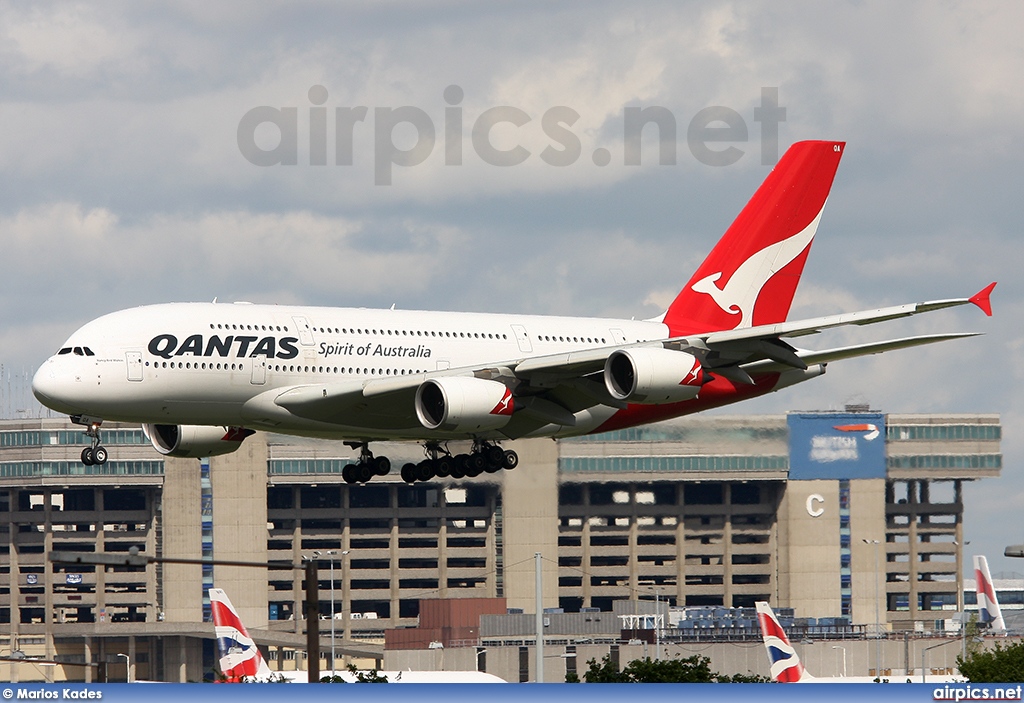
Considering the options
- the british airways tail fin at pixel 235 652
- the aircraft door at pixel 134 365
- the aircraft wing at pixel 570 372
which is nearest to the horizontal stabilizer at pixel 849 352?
the aircraft wing at pixel 570 372

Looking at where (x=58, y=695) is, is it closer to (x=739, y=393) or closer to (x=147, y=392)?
(x=147, y=392)

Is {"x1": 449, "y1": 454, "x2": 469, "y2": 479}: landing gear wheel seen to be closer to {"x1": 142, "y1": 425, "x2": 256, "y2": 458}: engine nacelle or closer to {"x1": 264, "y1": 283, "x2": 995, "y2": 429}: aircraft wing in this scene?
{"x1": 264, "y1": 283, "x2": 995, "y2": 429}: aircraft wing

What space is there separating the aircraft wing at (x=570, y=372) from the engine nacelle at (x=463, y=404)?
0.58 m

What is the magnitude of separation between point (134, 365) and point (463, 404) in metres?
11.0

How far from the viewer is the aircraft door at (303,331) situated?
61844mm

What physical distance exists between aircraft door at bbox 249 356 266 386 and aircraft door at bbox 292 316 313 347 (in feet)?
5.92

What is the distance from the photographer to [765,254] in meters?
74.9

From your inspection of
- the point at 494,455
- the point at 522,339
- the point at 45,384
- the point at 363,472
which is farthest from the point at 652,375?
the point at 45,384

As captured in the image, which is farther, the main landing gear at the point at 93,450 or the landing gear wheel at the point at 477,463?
the landing gear wheel at the point at 477,463

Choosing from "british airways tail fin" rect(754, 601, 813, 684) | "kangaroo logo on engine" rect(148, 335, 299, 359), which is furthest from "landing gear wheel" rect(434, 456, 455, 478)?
"british airways tail fin" rect(754, 601, 813, 684)

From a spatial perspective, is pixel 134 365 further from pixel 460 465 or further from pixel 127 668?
pixel 127 668

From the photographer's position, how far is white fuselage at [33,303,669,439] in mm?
58188

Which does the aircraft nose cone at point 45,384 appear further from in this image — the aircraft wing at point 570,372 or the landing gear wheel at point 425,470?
the landing gear wheel at point 425,470

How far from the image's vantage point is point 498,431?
65.2 m
